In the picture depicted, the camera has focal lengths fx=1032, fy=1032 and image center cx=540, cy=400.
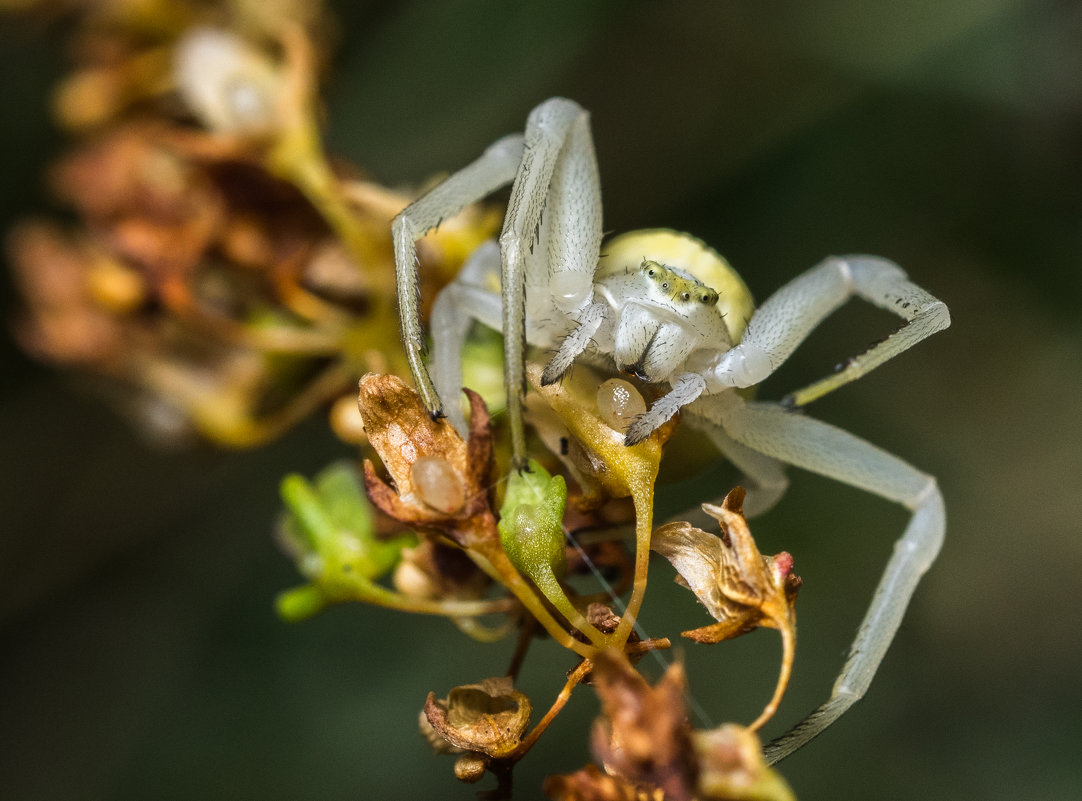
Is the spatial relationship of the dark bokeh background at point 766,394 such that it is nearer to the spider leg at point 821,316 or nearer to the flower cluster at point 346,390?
the flower cluster at point 346,390

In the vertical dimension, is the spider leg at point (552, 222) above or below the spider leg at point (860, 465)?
above

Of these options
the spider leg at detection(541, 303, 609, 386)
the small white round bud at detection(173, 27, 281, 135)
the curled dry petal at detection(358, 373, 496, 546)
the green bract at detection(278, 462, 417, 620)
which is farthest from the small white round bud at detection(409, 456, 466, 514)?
the small white round bud at detection(173, 27, 281, 135)

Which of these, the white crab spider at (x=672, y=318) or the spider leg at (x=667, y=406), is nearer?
the spider leg at (x=667, y=406)

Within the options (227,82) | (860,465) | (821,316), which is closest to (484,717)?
(860,465)

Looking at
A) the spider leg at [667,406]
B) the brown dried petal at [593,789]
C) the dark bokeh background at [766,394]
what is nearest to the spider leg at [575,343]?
the spider leg at [667,406]

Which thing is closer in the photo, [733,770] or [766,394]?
[733,770]

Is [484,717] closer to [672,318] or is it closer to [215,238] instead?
[672,318]

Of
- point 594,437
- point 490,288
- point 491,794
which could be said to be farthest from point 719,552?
point 490,288

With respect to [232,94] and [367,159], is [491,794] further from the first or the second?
[367,159]
